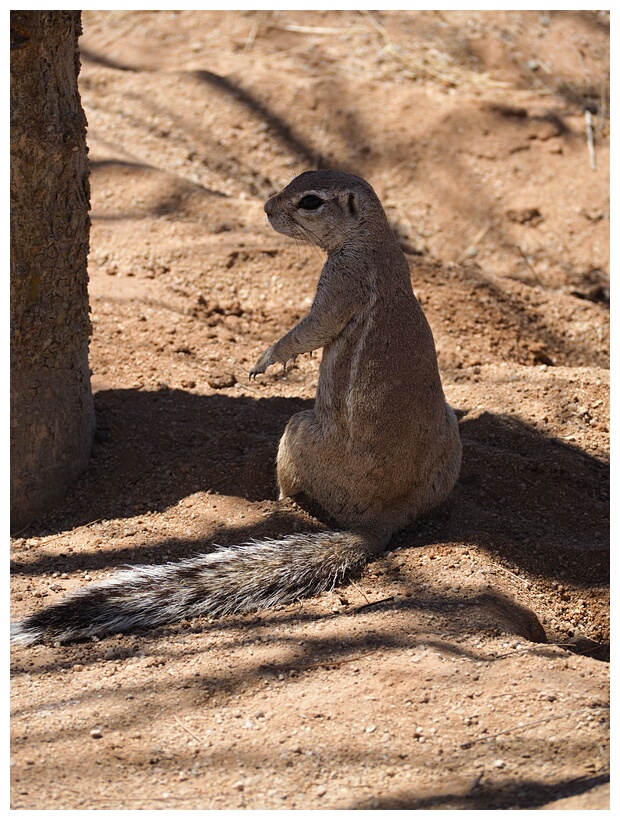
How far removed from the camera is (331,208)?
178 inches

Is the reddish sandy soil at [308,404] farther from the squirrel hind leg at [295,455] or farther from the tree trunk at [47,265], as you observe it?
the tree trunk at [47,265]

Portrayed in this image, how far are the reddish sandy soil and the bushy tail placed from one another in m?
0.07

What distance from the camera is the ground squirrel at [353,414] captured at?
164 inches

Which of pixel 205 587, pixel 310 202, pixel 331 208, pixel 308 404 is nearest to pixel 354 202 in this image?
pixel 331 208

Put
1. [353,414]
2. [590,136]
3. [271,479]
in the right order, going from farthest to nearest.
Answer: [590,136] → [271,479] → [353,414]

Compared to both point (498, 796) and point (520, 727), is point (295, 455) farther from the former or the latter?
point (498, 796)

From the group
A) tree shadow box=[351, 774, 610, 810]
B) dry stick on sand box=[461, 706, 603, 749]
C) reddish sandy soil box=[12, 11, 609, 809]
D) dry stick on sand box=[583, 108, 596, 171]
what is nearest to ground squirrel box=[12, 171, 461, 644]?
reddish sandy soil box=[12, 11, 609, 809]

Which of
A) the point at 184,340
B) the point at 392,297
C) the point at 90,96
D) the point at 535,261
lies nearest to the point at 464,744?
the point at 392,297

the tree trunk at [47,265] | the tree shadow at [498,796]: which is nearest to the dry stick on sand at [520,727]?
the tree shadow at [498,796]

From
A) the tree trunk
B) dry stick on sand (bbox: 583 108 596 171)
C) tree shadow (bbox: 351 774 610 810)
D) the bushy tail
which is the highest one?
dry stick on sand (bbox: 583 108 596 171)

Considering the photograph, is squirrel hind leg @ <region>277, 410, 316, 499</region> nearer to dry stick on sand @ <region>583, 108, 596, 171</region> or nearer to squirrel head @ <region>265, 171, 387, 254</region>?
squirrel head @ <region>265, 171, 387, 254</region>

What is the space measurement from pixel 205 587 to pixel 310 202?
2005mm

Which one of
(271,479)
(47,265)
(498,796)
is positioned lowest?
(498,796)

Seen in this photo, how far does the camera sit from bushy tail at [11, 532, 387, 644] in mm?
3834
